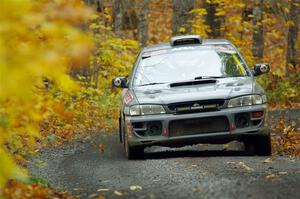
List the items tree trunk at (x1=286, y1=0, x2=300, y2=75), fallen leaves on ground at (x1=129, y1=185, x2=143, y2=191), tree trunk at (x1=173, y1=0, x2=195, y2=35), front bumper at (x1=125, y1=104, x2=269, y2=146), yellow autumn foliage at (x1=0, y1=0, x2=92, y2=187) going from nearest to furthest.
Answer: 1. yellow autumn foliage at (x1=0, y1=0, x2=92, y2=187)
2. fallen leaves on ground at (x1=129, y1=185, x2=143, y2=191)
3. front bumper at (x1=125, y1=104, x2=269, y2=146)
4. tree trunk at (x1=173, y1=0, x2=195, y2=35)
5. tree trunk at (x1=286, y1=0, x2=300, y2=75)

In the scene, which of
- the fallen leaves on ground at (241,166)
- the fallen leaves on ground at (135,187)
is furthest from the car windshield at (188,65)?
the fallen leaves on ground at (135,187)

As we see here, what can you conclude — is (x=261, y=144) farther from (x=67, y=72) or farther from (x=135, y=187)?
(x=67, y=72)

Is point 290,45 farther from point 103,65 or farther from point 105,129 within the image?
point 105,129

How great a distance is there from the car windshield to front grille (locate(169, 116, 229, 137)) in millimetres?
1047

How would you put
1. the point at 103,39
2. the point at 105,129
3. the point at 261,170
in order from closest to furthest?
1. the point at 261,170
2. the point at 105,129
3. the point at 103,39

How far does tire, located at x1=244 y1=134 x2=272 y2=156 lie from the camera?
1031 centimetres

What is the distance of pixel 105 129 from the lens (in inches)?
637

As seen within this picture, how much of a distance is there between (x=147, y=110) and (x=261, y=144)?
1.69 m

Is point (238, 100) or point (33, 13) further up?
point (33, 13)

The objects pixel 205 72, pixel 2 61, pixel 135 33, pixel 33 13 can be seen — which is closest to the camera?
pixel 2 61

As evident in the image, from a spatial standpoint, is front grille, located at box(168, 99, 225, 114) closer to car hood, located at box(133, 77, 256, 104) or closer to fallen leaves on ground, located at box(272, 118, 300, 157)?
car hood, located at box(133, 77, 256, 104)

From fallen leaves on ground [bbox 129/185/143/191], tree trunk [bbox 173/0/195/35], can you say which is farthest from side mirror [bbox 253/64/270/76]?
tree trunk [bbox 173/0/195/35]

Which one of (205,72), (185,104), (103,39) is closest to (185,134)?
(185,104)

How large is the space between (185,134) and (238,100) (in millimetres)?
848
